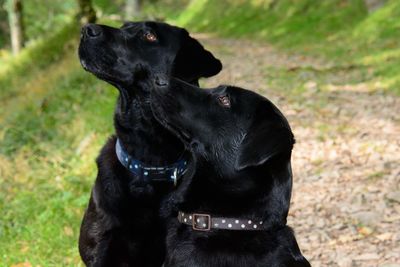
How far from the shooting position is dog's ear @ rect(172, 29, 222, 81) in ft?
14.4

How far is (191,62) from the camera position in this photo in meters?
4.40

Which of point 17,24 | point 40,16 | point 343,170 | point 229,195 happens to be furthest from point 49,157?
point 40,16

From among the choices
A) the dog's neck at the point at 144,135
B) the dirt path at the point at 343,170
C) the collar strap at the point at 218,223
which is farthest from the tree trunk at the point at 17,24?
the collar strap at the point at 218,223

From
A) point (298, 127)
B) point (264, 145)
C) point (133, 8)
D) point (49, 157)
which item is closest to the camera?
point (264, 145)

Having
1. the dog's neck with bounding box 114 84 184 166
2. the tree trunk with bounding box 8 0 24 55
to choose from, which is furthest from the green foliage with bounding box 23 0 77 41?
the dog's neck with bounding box 114 84 184 166

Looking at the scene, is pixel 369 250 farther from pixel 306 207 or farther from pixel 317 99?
pixel 317 99

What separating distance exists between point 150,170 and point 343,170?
11.0ft

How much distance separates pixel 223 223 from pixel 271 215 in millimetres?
284

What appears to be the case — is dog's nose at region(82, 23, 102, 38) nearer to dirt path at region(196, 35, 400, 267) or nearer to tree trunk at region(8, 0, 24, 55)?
dirt path at region(196, 35, 400, 267)

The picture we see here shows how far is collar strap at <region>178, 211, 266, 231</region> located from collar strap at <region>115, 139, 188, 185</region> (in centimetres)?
53

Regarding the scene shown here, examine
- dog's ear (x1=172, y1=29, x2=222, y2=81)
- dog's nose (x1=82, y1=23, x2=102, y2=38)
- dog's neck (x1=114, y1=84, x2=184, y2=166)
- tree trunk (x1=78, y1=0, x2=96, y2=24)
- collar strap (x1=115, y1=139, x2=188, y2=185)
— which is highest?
dog's nose (x1=82, y1=23, x2=102, y2=38)

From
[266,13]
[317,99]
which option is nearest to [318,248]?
[317,99]

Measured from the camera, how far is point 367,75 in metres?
11.3

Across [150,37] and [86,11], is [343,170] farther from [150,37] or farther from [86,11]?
[86,11]
